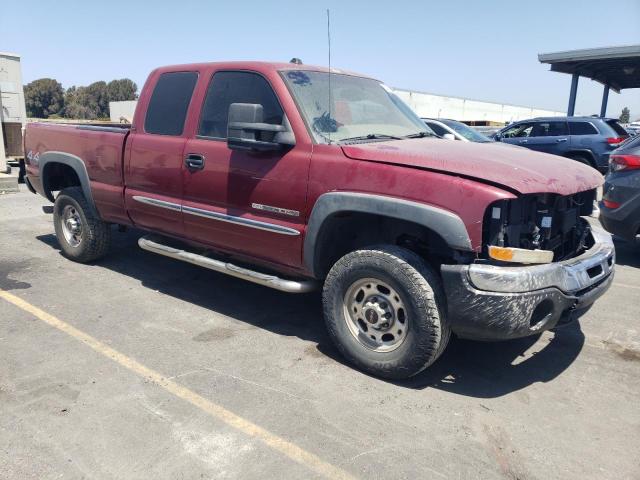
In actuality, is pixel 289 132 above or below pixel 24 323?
above

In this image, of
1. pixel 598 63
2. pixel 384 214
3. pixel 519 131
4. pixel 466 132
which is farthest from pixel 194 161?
pixel 598 63

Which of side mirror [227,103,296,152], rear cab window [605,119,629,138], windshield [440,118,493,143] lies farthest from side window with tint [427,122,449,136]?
side mirror [227,103,296,152]

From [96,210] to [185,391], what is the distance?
2963 millimetres

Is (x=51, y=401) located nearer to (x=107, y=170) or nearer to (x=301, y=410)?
(x=301, y=410)

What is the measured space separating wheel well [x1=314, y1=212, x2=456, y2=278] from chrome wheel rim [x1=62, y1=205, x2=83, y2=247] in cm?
332

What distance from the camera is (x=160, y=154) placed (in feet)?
15.5

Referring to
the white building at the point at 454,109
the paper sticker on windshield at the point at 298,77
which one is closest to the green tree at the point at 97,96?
the white building at the point at 454,109

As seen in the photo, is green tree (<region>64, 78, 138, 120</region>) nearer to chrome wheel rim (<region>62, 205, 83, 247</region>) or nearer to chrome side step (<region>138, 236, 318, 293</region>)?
chrome wheel rim (<region>62, 205, 83, 247</region>)

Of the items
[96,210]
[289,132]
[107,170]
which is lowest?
[96,210]

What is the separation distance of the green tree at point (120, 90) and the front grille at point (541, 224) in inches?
2994

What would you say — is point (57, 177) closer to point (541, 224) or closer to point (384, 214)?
point (384, 214)

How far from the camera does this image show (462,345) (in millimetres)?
4176

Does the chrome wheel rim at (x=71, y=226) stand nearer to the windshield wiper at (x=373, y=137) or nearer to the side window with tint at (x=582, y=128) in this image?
the windshield wiper at (x=373, y=137)

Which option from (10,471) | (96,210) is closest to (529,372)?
(10,471)
